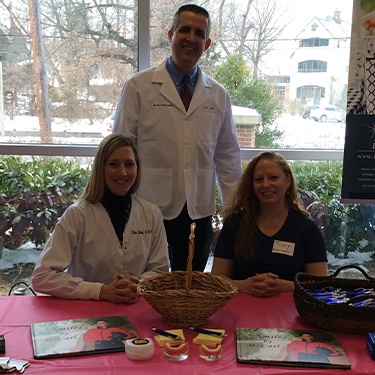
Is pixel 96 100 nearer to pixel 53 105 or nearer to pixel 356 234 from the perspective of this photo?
pixel 53 105

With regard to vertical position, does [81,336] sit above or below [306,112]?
below

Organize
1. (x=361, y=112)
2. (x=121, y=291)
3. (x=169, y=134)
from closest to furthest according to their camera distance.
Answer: (x=121, y=291), (x=169, y=134), (x=361, y=112)

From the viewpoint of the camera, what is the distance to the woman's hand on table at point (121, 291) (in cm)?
179

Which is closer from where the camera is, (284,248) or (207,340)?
(207,340)

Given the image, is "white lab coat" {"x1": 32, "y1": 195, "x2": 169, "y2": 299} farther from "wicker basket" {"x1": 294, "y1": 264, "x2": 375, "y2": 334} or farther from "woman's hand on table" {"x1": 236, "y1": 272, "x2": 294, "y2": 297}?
"wicker basket" {"x1": 294, "y1": 264, "x2": 375, "y2": 334}

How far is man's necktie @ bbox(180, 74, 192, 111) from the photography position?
265 cm

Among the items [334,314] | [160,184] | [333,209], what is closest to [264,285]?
[334,314]

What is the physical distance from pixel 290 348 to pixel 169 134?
4.50ft

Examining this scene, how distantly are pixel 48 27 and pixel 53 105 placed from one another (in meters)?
0.46

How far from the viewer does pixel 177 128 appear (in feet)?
8.59

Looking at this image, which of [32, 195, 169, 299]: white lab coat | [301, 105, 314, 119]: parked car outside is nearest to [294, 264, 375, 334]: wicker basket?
[32, 195, 169, 299]: white lab coat

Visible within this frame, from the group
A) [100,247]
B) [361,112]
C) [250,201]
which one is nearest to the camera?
[100,247]

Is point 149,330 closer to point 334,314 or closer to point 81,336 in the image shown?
point 81,336

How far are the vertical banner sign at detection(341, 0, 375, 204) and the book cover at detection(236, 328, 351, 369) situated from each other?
1693 millimetres
